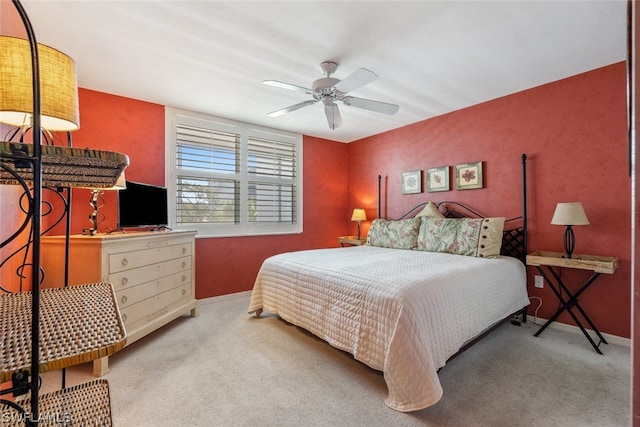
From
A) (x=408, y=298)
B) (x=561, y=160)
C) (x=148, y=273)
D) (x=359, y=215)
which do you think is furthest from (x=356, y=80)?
(x=359, y=215)

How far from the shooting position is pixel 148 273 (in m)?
2.56

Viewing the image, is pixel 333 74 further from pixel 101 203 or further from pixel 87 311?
pixel 101 203

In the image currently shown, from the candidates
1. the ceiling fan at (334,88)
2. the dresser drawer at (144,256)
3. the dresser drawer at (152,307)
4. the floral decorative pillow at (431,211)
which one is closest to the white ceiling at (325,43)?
the ceiling fan at (334,88)

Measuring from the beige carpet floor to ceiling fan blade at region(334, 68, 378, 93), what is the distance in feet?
7.12

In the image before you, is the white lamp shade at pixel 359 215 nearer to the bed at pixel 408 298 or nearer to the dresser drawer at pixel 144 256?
the bed at pixel 408 298

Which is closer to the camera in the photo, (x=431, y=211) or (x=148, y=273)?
(x=148, y=273)

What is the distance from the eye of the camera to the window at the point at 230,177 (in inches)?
143

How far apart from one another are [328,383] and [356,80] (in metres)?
2.21

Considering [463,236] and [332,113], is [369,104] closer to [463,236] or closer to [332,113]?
[332,113]

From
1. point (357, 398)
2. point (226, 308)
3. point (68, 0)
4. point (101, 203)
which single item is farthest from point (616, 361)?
point (101, 203)

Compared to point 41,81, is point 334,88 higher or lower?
higher

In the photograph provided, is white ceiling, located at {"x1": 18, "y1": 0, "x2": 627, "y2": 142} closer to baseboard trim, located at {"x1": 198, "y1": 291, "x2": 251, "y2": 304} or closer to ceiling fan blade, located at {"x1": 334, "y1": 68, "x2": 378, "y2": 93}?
ceiling fan blade, located at {"x1": 334, "y1": 68, "x2": 378, "y2": 93}

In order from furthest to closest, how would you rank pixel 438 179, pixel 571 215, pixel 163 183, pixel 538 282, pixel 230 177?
1. pixel 230 177
2. pixel 438 179
3. pixel 163 183
4. pixel 538 282
5. pixel 571 215

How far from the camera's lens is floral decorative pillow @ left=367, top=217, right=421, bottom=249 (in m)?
3.64
